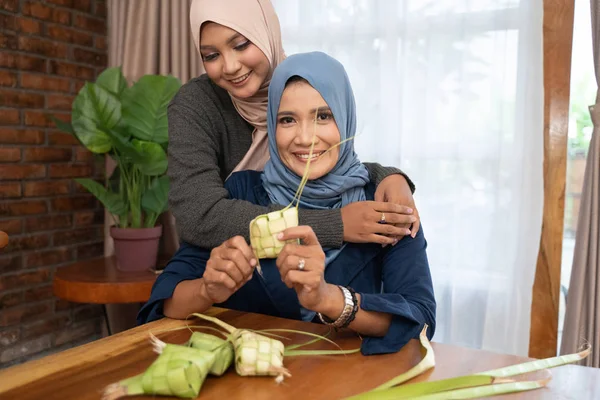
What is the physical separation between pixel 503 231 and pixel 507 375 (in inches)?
63.8

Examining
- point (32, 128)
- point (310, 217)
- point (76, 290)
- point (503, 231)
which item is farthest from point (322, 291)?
point (32, 128)

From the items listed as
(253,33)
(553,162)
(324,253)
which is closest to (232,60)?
(253,33)

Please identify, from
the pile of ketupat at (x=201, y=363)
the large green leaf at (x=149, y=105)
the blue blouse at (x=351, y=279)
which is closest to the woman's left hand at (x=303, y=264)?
the pile of ketupat at (x=201, y=363)

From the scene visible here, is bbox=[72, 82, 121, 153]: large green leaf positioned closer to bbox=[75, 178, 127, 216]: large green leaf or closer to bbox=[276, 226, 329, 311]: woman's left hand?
bbox=[75, 178, 127, 216]: large green leaf

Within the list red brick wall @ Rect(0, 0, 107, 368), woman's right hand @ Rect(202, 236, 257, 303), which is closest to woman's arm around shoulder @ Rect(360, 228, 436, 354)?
woman's right hand @ Rect(202, 236, 257, 303)

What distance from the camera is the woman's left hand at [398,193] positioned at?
1351mm

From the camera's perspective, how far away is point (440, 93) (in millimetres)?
2516

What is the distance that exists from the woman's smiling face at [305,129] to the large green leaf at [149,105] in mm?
1318

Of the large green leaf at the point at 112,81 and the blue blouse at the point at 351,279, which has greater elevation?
the large green leaf at the point at 112,81

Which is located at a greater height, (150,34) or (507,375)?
(150,34)

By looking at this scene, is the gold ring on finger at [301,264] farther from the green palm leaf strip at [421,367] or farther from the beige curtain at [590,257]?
the beige curtain at [590,257]

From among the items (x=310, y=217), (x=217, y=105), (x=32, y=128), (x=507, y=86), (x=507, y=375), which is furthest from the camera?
(x=32, y=128)

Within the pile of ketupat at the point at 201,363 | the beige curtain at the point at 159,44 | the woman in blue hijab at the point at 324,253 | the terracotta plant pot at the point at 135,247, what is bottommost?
the terracotta plant pot at the point at 135,247

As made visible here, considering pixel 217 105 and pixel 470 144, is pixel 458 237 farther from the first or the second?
pixel 217 105
